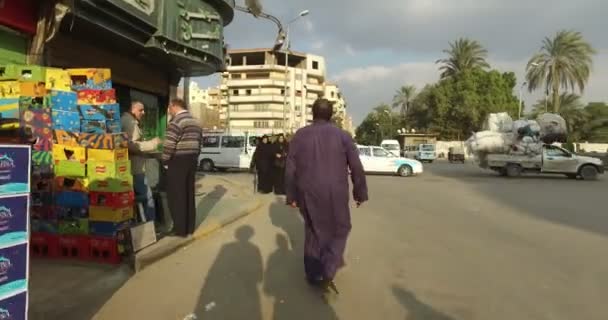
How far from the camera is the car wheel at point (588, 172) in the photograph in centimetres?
2402

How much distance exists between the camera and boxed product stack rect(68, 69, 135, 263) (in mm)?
5773

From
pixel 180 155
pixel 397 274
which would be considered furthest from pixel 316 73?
pixel 397 274

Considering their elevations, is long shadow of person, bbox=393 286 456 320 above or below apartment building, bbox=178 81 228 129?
below

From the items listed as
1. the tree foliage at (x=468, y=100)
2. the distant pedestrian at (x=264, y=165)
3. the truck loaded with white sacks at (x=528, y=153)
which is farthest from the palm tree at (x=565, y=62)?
the distant pedestrian at (x=264, y=165)

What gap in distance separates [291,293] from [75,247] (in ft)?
8.63

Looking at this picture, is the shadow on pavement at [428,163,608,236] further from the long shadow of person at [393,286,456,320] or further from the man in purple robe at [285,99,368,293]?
the man in purple robe at [285,99,368,293]

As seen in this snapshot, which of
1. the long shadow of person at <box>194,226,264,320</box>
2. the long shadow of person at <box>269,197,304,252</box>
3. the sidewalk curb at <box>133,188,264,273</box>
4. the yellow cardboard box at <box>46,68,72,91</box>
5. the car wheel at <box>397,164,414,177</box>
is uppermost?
the yellow cardboard box at <box>46,68,72,91</box>

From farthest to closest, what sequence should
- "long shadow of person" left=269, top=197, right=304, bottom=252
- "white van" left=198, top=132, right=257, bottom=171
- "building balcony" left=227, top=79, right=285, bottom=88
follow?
"building balcony" left=227, top=79, right=285, bottom=88, "white van" left=198, top=132, right=257, bottom=171, "long shadow of person" left=269, top=197, right=304, bottom=252

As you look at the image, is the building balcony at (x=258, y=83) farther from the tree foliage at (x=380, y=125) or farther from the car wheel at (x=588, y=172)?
the car wheel at (x=588, y=172)

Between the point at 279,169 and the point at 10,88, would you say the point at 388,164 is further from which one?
the point at 10,88

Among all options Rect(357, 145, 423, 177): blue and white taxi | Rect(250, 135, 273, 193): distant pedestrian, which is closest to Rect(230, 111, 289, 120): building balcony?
Rect(357, 145, 423, 177): blue and white taxi

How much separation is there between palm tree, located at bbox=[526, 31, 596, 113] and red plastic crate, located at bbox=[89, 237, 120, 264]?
52.7m

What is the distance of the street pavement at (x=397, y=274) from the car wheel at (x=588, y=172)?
51.2 feet

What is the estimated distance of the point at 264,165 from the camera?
15.4 m
